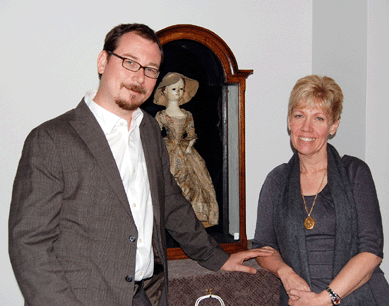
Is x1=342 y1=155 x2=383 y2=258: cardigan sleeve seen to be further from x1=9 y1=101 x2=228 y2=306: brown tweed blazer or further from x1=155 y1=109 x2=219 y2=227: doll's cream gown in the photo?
x1=9 y1=101 x2=228 y2=306: brown tweed blazer

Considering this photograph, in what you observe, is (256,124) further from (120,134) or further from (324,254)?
(120,134)

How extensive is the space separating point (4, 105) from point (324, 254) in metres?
1.82

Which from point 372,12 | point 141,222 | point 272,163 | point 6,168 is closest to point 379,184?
point 272,163

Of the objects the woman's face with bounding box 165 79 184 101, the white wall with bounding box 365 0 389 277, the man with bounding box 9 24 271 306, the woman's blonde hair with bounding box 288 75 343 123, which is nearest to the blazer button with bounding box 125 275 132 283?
the man with bounding box 9 24 271 306

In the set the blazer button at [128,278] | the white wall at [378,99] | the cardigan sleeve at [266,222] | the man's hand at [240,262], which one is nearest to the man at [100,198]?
the blazer button at [128,278]

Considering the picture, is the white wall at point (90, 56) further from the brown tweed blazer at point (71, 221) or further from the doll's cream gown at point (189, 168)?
the brown tweed blazer at point (71, 221)

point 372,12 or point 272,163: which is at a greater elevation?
point 372,12

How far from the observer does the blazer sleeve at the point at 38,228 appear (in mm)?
1236

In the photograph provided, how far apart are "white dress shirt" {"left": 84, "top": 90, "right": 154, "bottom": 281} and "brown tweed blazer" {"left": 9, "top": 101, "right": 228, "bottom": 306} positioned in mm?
72

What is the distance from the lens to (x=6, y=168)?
2242mm

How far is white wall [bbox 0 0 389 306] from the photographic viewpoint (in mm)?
2217

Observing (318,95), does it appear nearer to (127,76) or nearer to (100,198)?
(127,76)

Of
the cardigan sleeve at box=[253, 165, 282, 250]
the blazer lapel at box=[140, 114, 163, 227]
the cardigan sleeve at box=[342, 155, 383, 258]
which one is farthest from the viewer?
the cardigan sleeve at box=[253, 165, 282, 250]

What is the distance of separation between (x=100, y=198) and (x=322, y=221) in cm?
103
